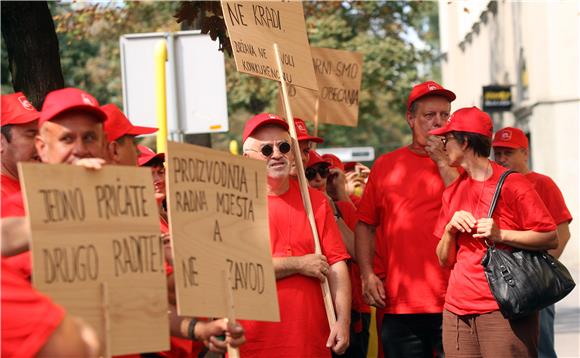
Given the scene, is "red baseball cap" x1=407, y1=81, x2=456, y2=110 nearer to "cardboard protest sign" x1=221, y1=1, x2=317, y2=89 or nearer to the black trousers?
"cardboard protest sign" x1=221, y1=1, x2=317, y2=89

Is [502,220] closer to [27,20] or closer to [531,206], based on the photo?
[531,206]

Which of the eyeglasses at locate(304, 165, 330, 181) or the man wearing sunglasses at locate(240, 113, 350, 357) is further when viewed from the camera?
the eyeglasses at locate(304, 165, 330, 181)

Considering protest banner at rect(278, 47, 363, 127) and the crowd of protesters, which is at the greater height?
protest banner at rect(278, 47, 363, 127)

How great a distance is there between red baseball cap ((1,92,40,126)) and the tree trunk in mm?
2037

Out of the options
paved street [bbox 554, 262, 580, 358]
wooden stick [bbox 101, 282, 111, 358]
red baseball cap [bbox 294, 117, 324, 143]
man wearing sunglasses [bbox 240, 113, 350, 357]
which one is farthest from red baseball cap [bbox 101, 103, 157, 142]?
paved street [bbox 554, 262, 580, 358]

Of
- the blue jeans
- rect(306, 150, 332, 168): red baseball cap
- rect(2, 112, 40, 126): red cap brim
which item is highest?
rect(2, 112, 40, 126): red cap brim

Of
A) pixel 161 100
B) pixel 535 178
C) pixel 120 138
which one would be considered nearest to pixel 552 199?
pixel 535 178

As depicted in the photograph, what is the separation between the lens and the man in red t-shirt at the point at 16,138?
17.2 ft

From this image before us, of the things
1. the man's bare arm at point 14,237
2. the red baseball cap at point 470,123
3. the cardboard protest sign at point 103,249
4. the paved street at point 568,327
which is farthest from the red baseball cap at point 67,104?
the paved street at point 568,327

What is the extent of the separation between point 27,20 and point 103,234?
11.9 feet

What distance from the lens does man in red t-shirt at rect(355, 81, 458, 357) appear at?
7.13 m

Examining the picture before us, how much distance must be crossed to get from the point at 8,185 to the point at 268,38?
2.43 metres

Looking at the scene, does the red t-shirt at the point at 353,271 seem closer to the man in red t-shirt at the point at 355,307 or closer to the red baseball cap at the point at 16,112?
the man in red t-shirt at the point at 355,307

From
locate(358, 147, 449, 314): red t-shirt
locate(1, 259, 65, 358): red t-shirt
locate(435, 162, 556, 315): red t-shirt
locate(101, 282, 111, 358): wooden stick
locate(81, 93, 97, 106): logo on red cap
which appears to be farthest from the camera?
locate(358, 147, 449, 314): red t-shirt
